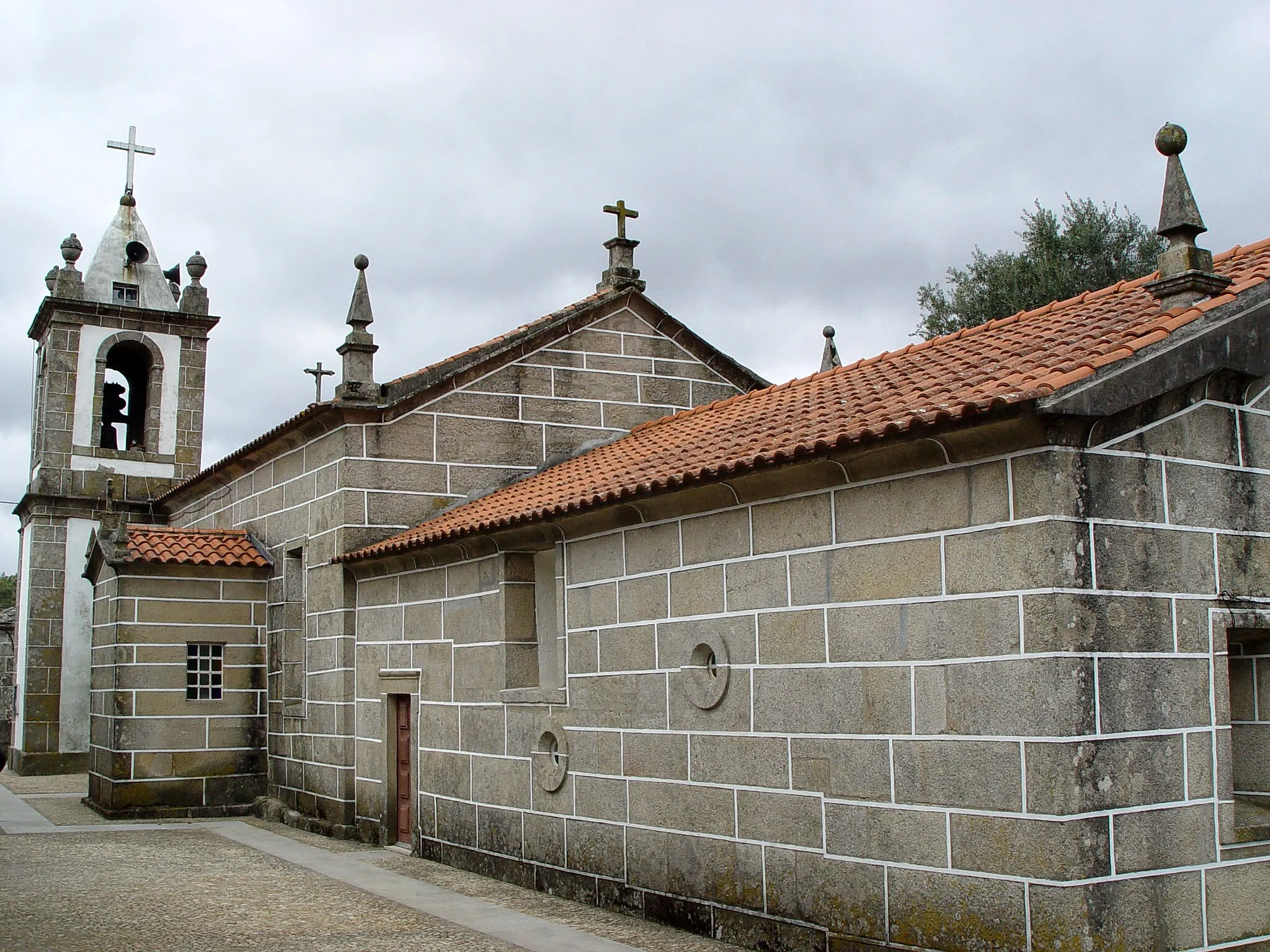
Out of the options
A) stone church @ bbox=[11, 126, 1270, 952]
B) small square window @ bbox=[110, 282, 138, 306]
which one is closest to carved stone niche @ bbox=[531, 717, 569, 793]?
stone church @ bbox=[11, 126, 1270, 952]

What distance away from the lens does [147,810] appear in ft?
48.0

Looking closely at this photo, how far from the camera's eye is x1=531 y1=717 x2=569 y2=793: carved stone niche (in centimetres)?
961

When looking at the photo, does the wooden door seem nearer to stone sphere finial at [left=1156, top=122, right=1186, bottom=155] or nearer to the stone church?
the stone church

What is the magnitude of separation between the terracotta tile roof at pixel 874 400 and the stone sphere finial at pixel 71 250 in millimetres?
13343

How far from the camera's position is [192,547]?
1547cm

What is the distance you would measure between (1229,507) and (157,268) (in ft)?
69.6

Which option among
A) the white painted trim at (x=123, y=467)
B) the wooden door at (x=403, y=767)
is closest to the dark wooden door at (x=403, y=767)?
the wooden door at (x=403, y=767)

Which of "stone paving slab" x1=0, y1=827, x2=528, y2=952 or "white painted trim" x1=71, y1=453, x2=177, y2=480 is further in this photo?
"white painted trim" x1=71, y1=453, x2=177, y2=480

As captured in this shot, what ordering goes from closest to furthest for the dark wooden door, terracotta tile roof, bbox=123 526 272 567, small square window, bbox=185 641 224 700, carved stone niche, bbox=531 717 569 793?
carved stone niche, bbox=531 717 569 793 → the dark wooden door → terracotta tile roof, bbox=123 526 272 567 → small square window, bbox=185 641 224 700

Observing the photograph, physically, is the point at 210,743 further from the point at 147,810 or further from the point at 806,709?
the point at 806,709

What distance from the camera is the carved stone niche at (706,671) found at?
8.00 meters

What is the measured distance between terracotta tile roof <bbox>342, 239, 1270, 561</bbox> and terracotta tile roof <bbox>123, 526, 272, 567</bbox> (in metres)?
3.70

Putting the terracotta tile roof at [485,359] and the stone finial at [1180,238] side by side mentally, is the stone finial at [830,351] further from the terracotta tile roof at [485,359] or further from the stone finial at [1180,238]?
the stone finial at [1180,238]

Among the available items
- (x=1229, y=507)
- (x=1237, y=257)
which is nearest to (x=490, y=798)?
(x=1229, y=507)
